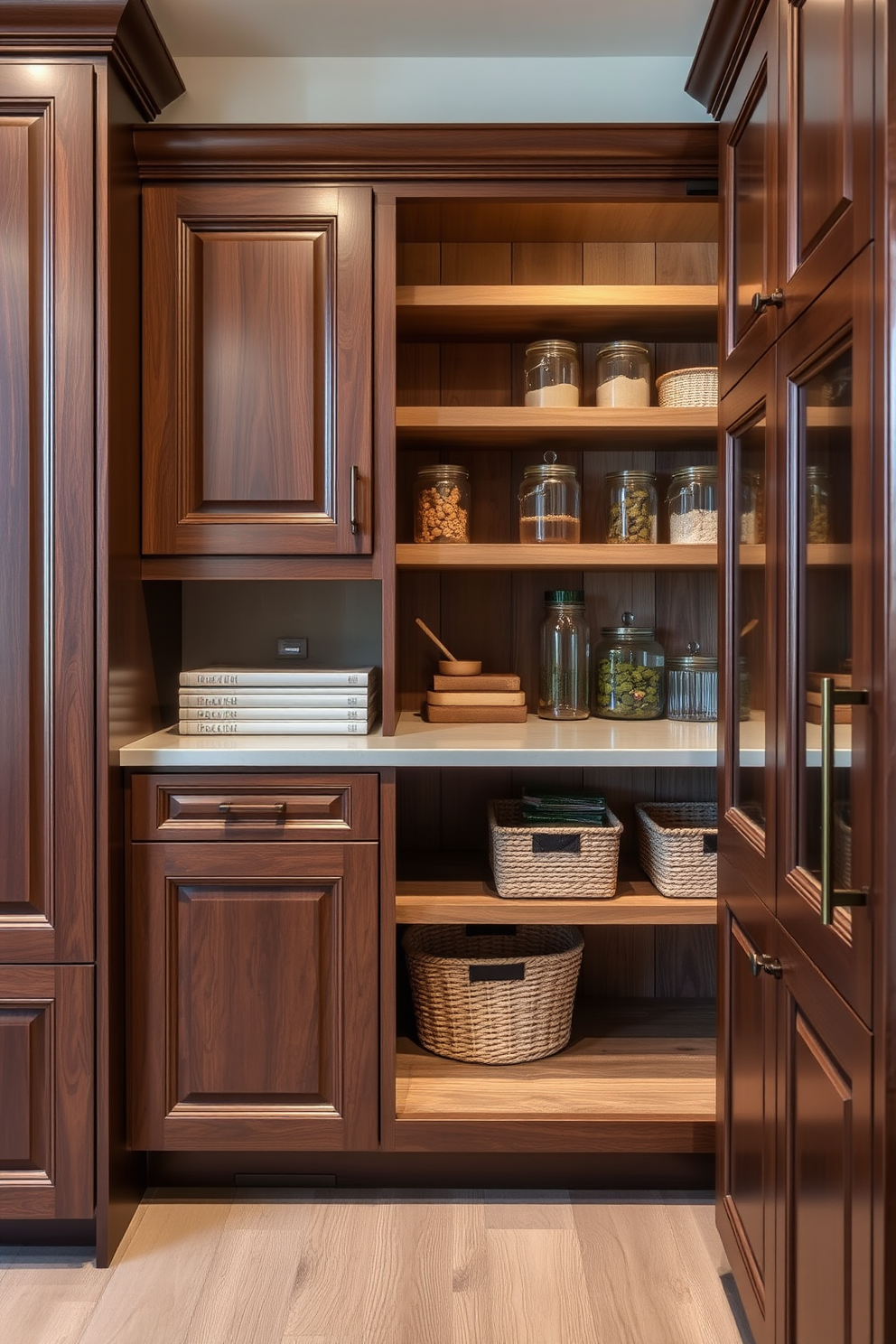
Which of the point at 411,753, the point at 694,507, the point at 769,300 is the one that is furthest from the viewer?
the point at 694,507

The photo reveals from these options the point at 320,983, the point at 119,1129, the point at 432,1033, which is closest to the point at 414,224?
the point at 320,983

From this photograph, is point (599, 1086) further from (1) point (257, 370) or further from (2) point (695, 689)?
(1) point (257, 370)

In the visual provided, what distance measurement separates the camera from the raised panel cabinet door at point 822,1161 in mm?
1042

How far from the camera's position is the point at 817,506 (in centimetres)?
123

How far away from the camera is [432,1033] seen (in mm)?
2268

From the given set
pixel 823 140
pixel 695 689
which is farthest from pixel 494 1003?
pixel 823 140

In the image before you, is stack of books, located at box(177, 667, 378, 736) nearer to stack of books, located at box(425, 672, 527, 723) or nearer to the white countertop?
the white countertop

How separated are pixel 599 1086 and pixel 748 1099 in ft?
2.05

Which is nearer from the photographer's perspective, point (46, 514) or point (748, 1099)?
point (748, 1099)

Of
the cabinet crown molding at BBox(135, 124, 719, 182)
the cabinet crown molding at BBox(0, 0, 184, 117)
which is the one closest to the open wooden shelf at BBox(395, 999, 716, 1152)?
the cabinet crown molding at BBox(135, 124, 719, 182)

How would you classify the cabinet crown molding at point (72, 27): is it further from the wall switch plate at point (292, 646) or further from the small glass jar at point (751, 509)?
the small glass jar at point (751, 509)

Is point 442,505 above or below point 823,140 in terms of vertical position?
below

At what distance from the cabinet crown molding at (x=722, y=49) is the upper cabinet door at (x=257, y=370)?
28.2 inches

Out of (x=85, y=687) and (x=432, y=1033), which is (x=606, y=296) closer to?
(x=85, y=687)
